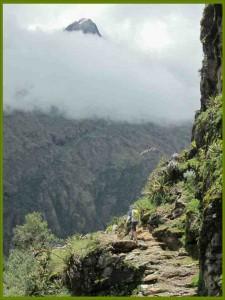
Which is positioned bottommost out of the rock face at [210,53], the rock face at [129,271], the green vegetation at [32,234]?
the green vegetation at [32,234]

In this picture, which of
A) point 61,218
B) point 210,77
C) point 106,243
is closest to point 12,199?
point 61,218

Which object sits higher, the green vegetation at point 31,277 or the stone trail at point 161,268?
the stone trail at point 161,268

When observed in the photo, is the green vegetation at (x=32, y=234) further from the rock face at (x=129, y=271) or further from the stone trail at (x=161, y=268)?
the stone trail at (x=161, y=268)

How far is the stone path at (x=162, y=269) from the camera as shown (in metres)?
24.9

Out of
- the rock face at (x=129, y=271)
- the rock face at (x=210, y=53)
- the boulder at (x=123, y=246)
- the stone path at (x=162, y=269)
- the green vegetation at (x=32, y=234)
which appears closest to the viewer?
the stone path at (x=162, y=269)

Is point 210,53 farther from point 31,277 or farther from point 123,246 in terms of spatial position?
point 31,277

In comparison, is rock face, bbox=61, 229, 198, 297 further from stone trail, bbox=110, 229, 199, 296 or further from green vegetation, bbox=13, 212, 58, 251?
green vegetation, bbox=13, 212, 58, 251

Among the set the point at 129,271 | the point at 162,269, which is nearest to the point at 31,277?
the point at 129,271

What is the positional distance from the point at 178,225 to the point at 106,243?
4256 mm

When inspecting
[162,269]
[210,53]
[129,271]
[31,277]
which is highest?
[210,53]

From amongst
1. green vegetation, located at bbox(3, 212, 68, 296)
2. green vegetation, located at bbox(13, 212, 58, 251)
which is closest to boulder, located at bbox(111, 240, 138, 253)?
green vegetation, located at bbox(3, 212, 68, 296)

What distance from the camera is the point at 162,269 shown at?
1085 inches

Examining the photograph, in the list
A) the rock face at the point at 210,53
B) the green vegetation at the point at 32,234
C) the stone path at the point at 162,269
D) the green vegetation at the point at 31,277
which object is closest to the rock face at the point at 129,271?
the stone path at the point at 162,269

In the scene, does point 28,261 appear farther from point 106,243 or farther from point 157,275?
point 157,275
